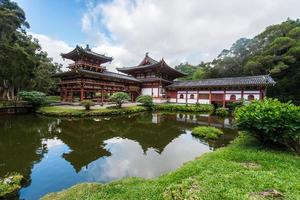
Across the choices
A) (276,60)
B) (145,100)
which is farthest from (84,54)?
(276,60)

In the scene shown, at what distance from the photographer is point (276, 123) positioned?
6.15m

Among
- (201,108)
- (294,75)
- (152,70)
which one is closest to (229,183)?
(201,108)

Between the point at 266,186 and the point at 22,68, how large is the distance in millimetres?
25490

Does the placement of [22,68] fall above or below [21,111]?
above

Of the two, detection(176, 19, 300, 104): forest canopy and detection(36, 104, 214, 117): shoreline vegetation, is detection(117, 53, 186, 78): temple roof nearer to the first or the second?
detection(36, 104, 214, 117): shoreline vegetation

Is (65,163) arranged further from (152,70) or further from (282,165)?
(152,70)

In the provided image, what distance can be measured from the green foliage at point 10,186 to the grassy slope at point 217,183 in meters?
1.03

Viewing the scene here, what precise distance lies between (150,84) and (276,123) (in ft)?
86.0

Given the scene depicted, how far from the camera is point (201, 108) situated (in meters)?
23.7

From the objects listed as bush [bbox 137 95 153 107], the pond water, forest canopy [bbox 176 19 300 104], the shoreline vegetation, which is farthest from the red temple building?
the pond water

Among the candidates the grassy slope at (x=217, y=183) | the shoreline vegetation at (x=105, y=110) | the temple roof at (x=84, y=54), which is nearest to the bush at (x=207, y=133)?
the grassy slope at (x=217, y=183)

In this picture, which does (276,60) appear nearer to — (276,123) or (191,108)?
(191,108)

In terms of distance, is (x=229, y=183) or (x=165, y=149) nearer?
(x=229, y=183)

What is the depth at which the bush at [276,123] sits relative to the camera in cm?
614
